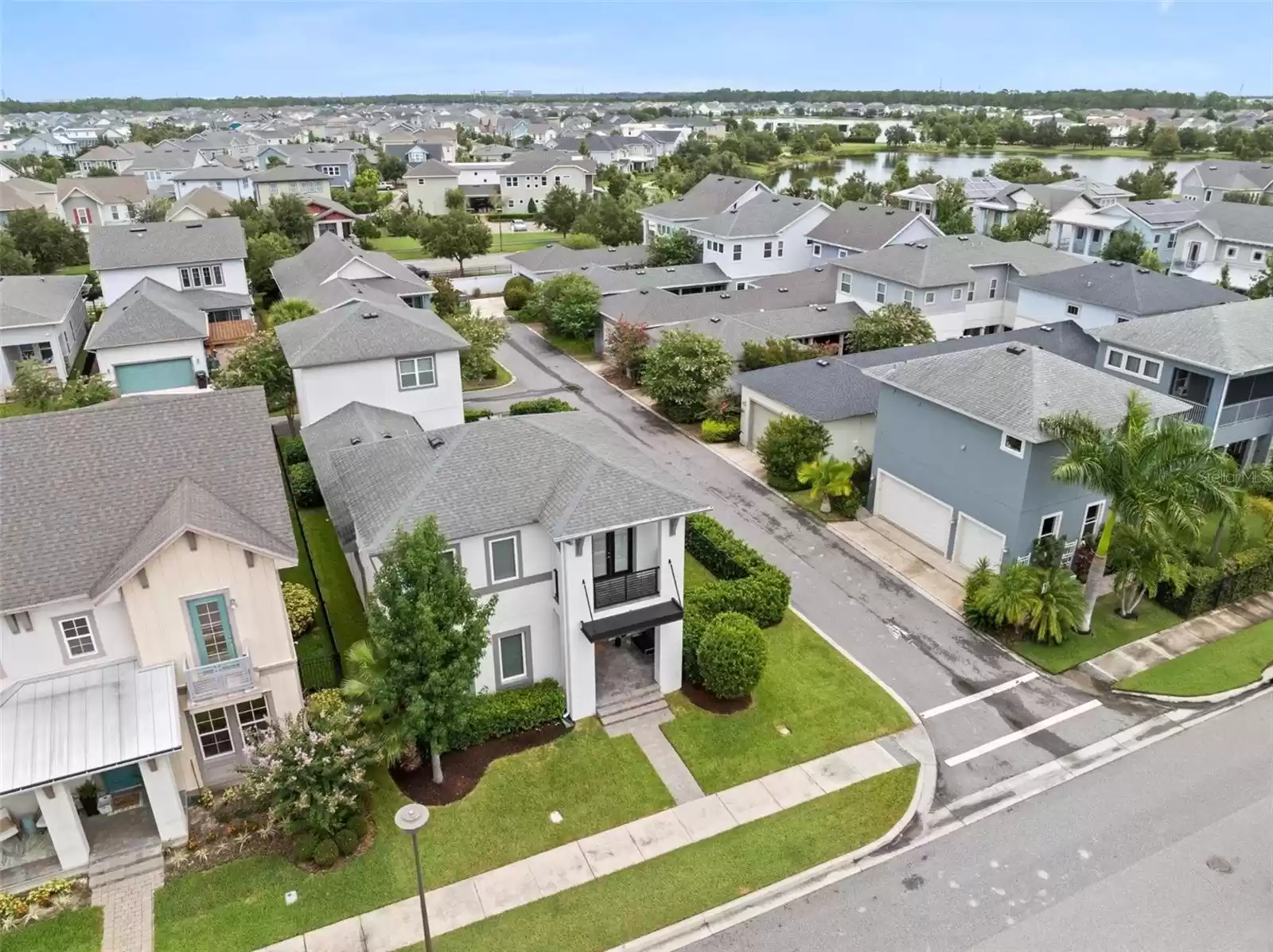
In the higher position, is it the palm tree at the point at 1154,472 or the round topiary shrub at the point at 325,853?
the palm tree at the point at 1154,472

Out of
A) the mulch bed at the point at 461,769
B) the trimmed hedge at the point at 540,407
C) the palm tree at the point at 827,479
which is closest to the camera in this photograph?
the mulch bed at the point at 461,769

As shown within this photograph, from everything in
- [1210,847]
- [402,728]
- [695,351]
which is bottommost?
[1210,847]

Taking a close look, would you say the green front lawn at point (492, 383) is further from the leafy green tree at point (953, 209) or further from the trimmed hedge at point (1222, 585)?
the leafy green tree at point (953, 209)

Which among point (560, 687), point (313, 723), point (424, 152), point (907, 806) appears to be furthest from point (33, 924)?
point (424, 152)

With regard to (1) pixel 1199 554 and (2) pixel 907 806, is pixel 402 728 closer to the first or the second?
(2) pixel 907 806

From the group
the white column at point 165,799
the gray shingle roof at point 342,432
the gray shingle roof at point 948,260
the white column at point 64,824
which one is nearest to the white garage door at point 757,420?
the gray shingle roof at point 342,432

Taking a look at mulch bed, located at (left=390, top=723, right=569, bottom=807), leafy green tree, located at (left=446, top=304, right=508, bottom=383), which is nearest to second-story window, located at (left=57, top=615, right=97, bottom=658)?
mulch bed, located at (left=390, top=723, right=569, bottom=807)
